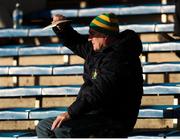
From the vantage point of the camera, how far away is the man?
4391 millimetres

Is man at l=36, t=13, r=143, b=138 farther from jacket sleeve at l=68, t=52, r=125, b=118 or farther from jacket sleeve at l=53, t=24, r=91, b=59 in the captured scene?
jacket sleeve at l=53, t=24, r=91, b=59

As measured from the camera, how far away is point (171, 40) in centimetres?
779

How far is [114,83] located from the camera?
440 cm

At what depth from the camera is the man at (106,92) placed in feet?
14.4

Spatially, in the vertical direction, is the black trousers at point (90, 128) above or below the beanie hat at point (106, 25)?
below

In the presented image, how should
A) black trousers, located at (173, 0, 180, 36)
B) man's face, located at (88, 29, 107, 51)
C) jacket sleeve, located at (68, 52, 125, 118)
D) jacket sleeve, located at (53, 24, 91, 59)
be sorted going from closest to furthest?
jacket sleeve, located at (68, 52, 125, 118) → man's face, located at (88, 29, 107, 51) → jacket sleeve, located at (53, 24, 91, 59) → black trousers, located at (173, 0, 180, 36)

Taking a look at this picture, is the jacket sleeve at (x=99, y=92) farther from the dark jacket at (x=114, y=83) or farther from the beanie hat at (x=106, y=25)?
the beanie hat at (x=106, y=25)

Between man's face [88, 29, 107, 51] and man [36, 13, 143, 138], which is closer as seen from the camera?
man [36, 13, 143, 138]

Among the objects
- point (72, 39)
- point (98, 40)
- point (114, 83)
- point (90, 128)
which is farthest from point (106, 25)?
point (90, 128)

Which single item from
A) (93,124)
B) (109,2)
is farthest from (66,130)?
(109,2)

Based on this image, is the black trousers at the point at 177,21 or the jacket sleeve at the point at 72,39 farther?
the black trousers at the point at 177,21

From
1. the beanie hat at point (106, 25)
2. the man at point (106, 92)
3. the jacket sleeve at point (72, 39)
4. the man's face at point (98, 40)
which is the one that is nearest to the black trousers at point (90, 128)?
the man at point (106, 92)

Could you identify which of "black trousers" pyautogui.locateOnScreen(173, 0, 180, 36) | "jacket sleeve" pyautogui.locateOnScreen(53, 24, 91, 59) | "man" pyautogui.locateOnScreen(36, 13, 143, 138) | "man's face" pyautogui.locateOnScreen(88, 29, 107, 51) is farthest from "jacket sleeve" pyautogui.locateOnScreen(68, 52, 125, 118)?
"black trousers" pyautogui.locateOnScreen(173, 0, 180, 36)

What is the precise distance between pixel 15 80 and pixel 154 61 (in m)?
1.62
